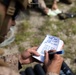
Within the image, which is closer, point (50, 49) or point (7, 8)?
point (7, 8)

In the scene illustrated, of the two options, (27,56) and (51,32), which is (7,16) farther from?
(51,32)

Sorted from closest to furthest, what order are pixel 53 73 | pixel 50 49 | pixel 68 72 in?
pixel 53 73 → pixel 68 72 → pixel 50 49

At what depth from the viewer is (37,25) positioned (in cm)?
A: 407

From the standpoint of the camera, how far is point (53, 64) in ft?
6.78

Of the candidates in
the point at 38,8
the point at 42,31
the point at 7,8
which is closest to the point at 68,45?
the point at 42,31

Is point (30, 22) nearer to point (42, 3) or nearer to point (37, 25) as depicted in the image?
point (37, 25)

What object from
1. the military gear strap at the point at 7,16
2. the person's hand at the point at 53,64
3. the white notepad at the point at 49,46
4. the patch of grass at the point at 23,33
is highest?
the military gear strap at the point at 7,16

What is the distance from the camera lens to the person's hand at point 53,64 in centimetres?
202

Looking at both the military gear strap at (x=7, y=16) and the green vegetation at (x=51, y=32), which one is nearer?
the military gear strap at (x=7, y=16)

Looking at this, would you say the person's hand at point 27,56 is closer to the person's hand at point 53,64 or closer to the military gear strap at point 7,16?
the person's hand at point 53,64

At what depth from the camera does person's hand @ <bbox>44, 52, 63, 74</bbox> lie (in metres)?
2.02

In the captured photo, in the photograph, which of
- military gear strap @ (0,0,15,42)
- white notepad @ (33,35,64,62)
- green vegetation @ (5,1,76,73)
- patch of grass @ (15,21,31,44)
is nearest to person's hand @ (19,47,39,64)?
white notepad @ (33,35,64,62)

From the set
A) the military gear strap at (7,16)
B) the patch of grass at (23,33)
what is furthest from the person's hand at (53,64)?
the patch of grass at (23,33)

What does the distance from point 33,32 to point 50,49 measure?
162cm
